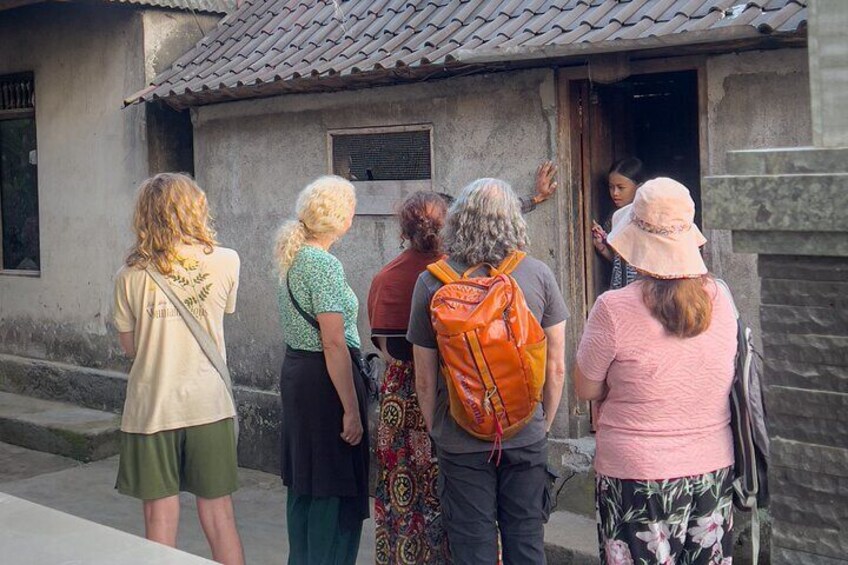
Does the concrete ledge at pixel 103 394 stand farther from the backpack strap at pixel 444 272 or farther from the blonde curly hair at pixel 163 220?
the backpack strap at pixel 444 272

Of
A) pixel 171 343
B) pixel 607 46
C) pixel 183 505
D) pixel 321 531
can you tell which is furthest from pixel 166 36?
pixel 321 531

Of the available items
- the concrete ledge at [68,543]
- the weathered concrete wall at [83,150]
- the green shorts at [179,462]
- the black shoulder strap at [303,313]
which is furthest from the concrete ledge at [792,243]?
the weathered concrete wall at [83,150]

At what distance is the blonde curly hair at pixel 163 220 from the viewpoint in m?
4.54

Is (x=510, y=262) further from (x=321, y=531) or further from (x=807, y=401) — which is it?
(x=807, y=401)

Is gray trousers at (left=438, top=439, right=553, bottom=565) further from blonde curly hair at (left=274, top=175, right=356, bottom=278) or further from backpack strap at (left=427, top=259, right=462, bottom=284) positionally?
blonde curly hair at (left=274, top=175, right=356, bottom=278)

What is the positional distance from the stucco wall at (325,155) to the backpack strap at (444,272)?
193 centimetres

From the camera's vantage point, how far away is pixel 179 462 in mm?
4723

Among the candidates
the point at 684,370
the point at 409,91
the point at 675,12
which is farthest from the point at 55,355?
the point at 684,370

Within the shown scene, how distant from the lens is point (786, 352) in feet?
8.43

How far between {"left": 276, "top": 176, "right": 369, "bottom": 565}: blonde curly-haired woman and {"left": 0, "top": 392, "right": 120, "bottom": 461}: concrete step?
385 cm

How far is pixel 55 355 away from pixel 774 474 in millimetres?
7898

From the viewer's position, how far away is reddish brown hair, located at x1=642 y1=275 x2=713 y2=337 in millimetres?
3537

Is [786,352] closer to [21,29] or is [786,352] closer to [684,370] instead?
[684,370]

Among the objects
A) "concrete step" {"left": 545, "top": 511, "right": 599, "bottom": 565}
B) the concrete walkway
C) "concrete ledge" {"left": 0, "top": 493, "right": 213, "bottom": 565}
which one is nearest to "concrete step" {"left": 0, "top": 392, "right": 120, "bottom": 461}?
the concrete walkway
